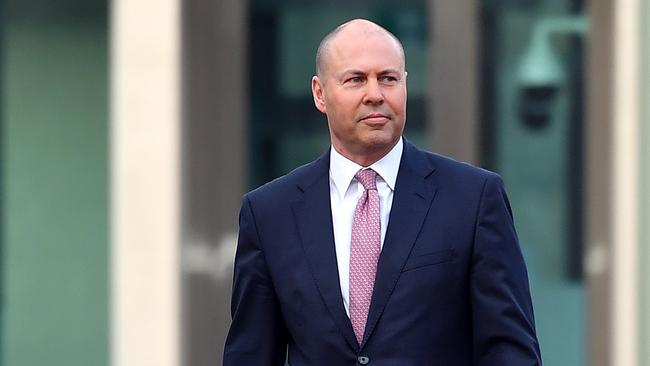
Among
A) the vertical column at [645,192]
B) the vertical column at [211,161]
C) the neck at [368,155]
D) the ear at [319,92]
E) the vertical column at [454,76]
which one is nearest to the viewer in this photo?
the neck at [368,155]

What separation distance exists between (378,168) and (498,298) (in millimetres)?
410

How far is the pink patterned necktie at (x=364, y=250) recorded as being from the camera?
3102 mm

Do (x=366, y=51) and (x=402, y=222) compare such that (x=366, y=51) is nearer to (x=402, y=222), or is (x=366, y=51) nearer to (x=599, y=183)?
(x=402, y=222)

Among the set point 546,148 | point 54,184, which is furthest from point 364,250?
point 54,184

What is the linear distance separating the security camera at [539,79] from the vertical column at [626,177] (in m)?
0.47

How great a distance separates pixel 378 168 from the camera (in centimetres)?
320

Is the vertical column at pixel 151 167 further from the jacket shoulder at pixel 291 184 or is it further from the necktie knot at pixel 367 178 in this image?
the necktie knot at pixel 367 178

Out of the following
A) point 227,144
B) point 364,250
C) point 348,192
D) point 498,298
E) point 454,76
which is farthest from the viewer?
point 227,144

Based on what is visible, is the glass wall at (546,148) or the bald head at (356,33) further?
the glass wall at (546,148)

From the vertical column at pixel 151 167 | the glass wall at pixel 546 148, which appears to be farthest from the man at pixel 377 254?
the glass wall at pixel 546 148

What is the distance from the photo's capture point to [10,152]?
28.0 ft

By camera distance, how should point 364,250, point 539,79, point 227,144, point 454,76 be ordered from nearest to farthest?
1. point 364,250
2. point 454,76
3. point 227,144
4. point 539,79

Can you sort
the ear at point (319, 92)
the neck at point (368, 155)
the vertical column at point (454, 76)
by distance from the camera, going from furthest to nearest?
the vertical column at point (454, 76), the ear at point (319, 92), the neck at point (368, 155)

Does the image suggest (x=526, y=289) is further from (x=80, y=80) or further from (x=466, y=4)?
(x=80, y=80)
